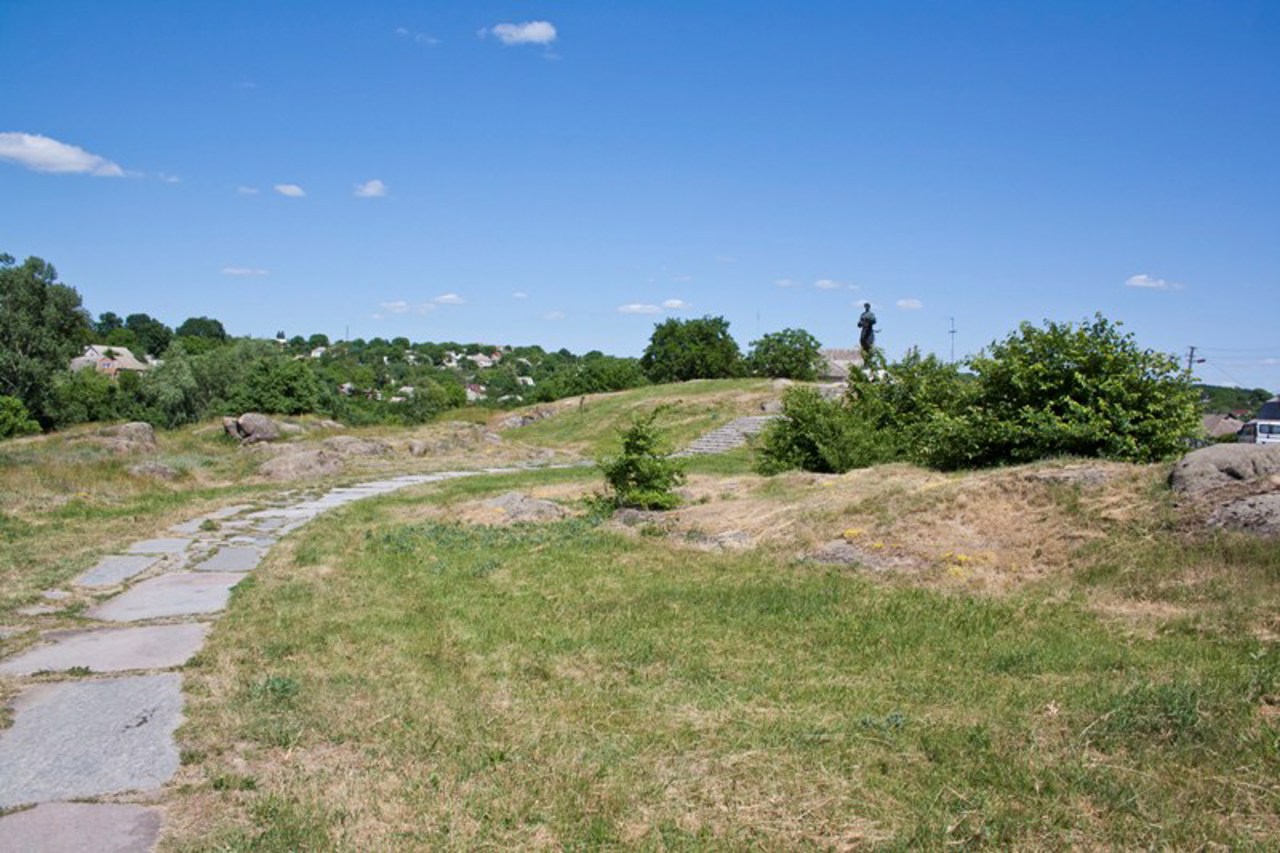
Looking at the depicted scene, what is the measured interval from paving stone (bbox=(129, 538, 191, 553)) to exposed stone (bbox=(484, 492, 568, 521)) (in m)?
3.62

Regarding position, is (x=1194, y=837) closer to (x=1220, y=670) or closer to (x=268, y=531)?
(x=1220, y=670)

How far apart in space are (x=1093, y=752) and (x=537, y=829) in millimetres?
2261

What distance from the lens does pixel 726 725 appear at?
12.7 feet

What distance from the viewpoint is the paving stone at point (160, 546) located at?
834 cm

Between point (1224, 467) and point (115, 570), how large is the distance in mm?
9337

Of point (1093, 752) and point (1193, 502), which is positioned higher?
point (1193, 502)

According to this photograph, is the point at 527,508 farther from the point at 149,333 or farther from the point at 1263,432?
the point at 149,333

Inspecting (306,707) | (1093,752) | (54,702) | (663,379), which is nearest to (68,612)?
(54,702)

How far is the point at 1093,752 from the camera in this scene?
348 cm

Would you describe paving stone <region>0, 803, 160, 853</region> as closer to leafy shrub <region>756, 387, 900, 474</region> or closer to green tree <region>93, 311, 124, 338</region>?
leafy shrub <region>756, 387, 900, 474</region>

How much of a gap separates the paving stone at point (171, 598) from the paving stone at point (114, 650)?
396mm

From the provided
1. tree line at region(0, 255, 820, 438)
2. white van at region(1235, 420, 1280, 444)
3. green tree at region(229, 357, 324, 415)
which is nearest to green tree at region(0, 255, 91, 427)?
tree line at region(0, 255, 820, 438)

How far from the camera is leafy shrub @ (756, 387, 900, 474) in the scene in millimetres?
14164

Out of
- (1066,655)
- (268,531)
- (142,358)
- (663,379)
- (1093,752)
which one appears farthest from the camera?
(142,358)
